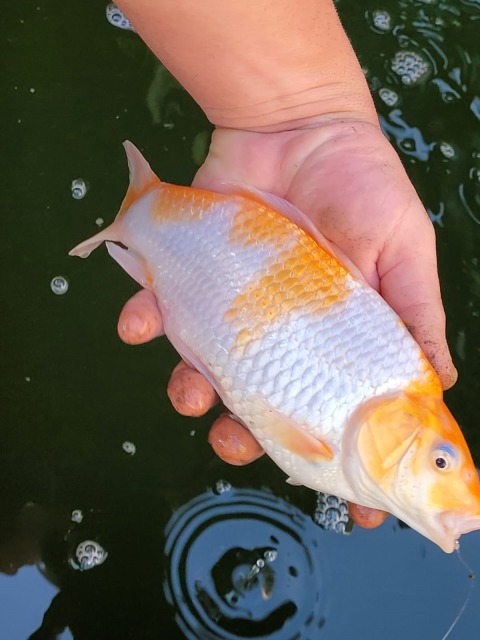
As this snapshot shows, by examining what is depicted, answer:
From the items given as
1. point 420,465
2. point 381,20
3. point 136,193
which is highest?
point 136,193

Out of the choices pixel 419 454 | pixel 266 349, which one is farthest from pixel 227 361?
pixel 419 454

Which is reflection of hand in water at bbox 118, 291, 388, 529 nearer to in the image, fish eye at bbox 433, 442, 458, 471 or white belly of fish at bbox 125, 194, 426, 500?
white belly of fish at bbox 125, 194, 426, 500

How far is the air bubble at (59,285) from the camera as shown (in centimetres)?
188

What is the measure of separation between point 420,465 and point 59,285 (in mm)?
1360

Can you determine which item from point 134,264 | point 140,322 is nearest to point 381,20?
point 134,264

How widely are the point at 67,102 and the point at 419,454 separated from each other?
5.80 ft

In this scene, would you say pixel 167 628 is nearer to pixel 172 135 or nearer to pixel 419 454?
pixel 419 454

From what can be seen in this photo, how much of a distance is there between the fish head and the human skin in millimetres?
229

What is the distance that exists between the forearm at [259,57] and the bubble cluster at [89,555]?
1287mm

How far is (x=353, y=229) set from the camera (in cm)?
125

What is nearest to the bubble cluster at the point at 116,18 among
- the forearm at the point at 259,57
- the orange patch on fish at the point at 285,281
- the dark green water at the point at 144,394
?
the dark green water at the point at 144,394

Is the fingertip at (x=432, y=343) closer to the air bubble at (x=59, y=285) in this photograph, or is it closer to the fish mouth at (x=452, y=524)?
the fish mouth at (x=452, y=524)

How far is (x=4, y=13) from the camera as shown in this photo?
2104mm

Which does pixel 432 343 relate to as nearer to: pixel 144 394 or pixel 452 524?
pixel 452 524
